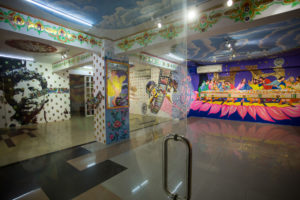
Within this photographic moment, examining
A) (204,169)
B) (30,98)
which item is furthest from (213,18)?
(30,98)

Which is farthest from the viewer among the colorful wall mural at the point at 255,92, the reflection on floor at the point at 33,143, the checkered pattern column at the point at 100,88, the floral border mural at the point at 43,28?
the colorful wall mural at the point at 255,92

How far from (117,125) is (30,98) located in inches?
145

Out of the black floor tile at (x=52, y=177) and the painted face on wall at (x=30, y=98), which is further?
the painted face on wall at (x=30, y=98)

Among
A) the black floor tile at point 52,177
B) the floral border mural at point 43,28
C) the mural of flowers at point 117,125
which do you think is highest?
the floral border mural at point 43,28

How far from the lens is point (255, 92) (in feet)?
15.8

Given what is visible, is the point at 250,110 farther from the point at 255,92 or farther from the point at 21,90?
the point at 21,90

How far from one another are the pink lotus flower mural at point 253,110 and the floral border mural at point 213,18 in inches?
176

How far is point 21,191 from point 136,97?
94.0 inches

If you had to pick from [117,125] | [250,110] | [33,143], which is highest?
[250,110]

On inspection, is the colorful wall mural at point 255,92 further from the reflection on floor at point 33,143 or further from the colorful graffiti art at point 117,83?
the reflection on floor at point 33,143

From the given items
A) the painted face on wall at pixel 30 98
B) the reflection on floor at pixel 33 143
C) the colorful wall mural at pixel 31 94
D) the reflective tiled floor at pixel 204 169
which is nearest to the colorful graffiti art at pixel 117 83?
the reflective tiled floor at pixel 204 169

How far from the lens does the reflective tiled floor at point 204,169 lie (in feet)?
4.83

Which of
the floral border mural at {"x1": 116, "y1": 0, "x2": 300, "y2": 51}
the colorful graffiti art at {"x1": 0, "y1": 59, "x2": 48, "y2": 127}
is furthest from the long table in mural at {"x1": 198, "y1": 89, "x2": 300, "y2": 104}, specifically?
the colorful graffiti art at {"x1": 0, "y1": 59, "x2": 48, "y2": 127}

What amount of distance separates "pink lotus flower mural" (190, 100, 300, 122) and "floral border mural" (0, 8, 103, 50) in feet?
16.8
